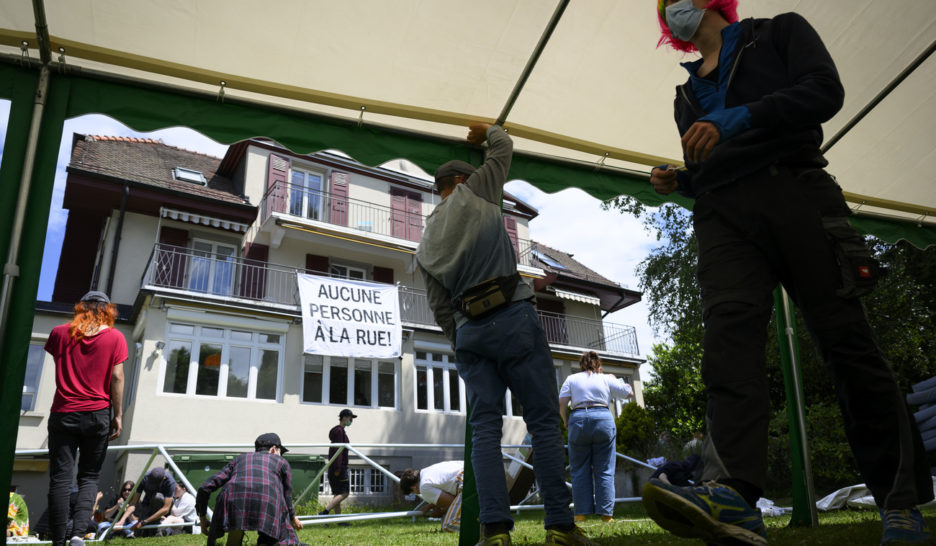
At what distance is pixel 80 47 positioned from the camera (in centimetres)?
308

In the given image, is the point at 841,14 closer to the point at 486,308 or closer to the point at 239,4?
the point at 486,308

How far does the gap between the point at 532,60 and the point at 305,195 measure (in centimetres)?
1883

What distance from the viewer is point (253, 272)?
1933cm

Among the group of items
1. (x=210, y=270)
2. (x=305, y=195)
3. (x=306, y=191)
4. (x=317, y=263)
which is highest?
(x=306, y=191)

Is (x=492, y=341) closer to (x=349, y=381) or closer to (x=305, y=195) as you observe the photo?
(x=349, y=381)

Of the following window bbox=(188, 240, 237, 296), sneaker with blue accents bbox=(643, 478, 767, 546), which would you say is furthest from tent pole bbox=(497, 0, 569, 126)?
window bbox=(188, 240, 237, 296)

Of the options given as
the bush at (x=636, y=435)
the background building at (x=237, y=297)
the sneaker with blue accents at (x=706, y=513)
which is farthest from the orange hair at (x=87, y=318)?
the bush at (x=636, y=435)

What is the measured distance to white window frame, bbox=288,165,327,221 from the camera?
20.9m

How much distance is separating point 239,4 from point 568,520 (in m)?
2.63

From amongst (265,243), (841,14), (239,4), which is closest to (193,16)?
(239,4)

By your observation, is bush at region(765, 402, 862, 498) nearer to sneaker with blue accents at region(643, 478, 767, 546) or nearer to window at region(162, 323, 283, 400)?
sneaker with blue accents at region(643, 478, 767, 546)

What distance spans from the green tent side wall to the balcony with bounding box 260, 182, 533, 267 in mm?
16604

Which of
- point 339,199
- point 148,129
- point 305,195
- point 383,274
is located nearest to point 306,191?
point 305,195

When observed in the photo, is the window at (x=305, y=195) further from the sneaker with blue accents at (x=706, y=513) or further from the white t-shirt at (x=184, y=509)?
the sneaker with blue accents at (x=706, y=513)
